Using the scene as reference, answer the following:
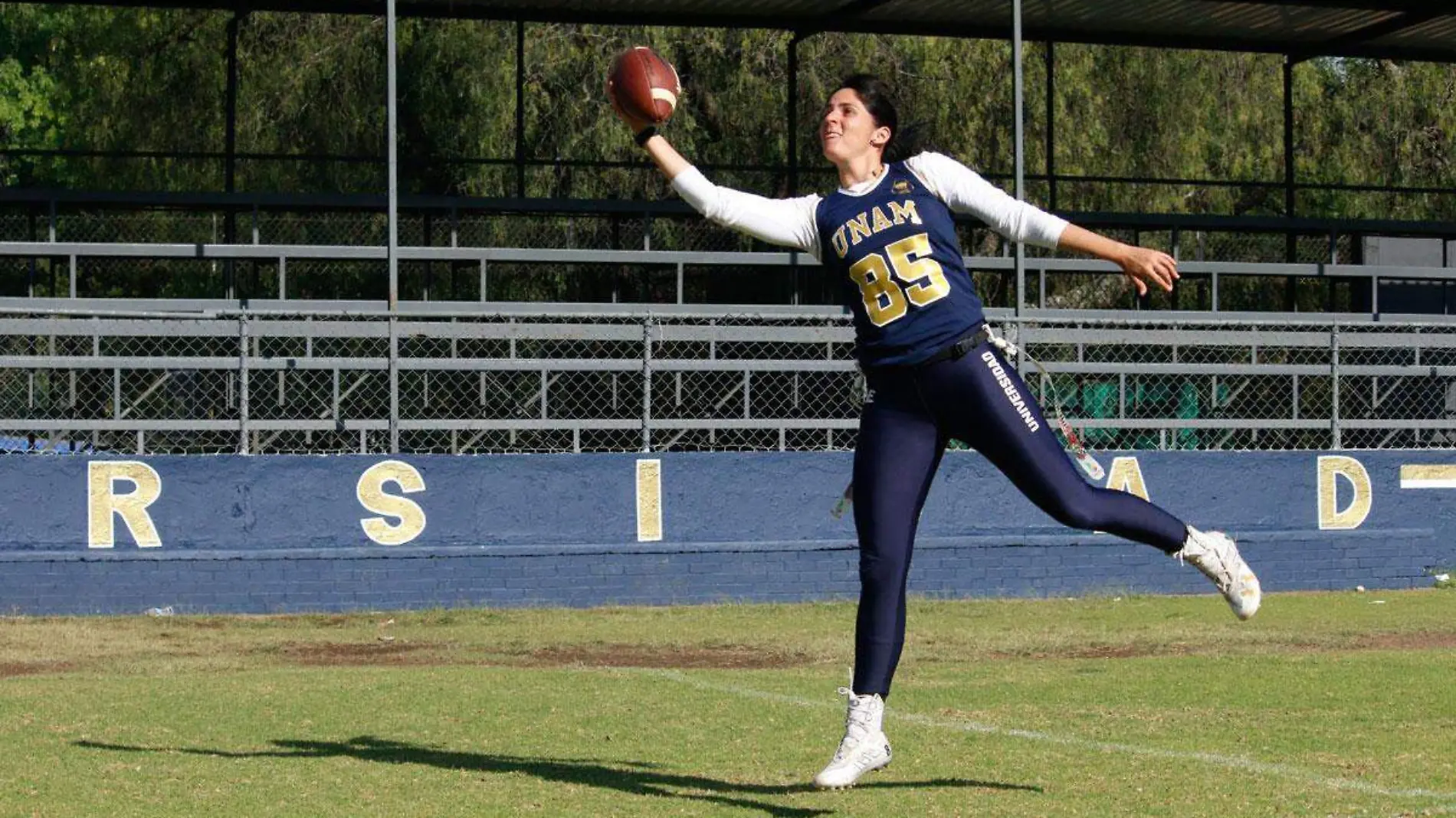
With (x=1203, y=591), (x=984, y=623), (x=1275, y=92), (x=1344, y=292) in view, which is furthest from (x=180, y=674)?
(x=1275, y=92)

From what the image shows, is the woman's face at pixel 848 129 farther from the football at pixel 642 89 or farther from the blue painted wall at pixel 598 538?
the blue painted wall at pixel 598 538

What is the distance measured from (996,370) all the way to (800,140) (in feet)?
79.0

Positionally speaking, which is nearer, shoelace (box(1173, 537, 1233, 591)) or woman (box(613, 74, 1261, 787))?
woman (box(613, 74, 1261, 787))

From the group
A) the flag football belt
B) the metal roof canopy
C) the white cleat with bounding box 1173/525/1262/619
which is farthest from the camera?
the metal roof canopy

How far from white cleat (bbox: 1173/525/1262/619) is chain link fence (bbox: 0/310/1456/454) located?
7257 millimetres

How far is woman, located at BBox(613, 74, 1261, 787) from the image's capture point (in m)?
5.81

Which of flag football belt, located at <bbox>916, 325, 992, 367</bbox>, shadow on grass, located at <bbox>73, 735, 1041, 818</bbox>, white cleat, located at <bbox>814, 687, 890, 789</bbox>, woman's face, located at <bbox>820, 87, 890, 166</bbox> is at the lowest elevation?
shadow on grass, located at <bbox>73, 735, 1041, 818</bbox>

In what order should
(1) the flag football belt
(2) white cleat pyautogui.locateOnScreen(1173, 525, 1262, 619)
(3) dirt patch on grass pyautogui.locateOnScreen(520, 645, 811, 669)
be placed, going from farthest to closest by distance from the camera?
(3) dirt patch on grass pyautogui.locateOnScreen(520, 645, 811, 669), (2) white cleat pyautogui.locateOnScreen(1173, 525, 1262, 619), (1) the flag football belt

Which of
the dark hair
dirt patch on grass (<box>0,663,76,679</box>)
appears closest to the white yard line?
the dark hair

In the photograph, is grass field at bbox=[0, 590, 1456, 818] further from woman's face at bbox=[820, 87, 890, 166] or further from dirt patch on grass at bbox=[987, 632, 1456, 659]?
woman's face at bbox=[820, 87, 890, 166]

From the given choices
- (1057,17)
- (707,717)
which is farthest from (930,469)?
(1057,17)

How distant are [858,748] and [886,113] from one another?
6.73 feet

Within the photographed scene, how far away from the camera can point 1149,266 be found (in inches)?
229

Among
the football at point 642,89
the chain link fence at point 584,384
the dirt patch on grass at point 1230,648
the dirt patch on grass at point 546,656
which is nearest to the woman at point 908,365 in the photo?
the football at point 642,89
